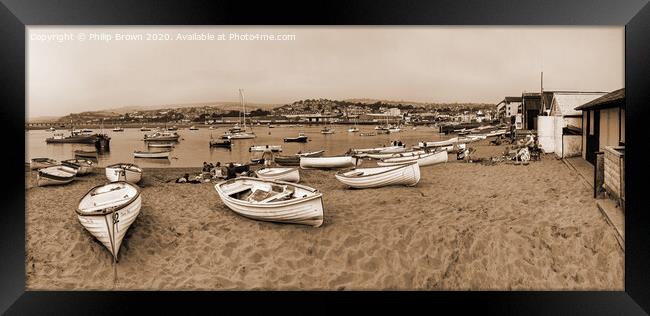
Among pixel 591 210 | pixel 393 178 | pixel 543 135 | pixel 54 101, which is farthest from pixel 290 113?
pixel 591 210

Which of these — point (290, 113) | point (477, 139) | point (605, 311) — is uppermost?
point (290, 113)

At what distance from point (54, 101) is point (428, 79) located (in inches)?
142

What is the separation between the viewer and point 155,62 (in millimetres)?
3311

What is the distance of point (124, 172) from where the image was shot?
332 cm

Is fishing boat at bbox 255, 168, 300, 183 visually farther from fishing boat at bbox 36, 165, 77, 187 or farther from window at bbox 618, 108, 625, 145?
window at bbox 618, 108, 625, 145

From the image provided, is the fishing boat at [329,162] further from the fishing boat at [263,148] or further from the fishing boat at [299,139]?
the fishing boat at [263,148]

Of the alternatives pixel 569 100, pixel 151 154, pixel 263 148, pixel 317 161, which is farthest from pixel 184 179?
pixel 569 100

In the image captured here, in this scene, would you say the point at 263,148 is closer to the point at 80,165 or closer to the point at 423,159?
the point at 423,159

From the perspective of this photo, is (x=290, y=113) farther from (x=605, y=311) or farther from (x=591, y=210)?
(x=605, y=311)

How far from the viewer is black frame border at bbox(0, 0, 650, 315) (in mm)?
3117

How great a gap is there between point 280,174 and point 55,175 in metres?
2.14

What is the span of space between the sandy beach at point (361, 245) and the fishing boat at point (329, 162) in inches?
13.4

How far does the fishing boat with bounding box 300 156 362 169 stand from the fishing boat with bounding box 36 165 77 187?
2.24 metres

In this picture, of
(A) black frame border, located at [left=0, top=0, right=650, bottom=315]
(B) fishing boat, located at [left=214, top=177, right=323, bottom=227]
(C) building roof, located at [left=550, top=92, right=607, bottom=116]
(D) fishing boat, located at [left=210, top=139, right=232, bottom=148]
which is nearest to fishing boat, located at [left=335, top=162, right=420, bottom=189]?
(B) fishing boat, located at [left=214, top=177, right=323, bottom=227]
